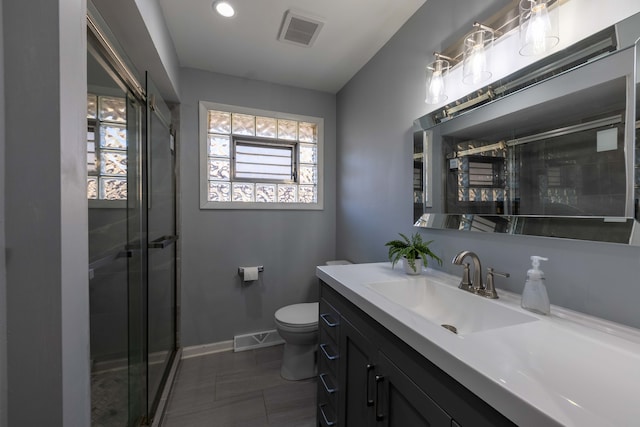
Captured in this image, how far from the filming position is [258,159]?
2518 mm

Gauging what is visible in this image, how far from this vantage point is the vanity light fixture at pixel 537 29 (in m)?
0.90

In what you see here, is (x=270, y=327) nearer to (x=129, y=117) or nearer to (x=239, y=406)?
(x=239, y=406)

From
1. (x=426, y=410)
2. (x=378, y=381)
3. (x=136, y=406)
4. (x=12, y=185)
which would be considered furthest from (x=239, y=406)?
(x=12, y=185)

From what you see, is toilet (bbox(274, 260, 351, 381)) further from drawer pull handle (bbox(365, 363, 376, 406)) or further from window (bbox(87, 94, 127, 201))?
window (bbox(87, 94, 127, 201))

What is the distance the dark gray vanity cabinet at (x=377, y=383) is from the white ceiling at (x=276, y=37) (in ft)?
5.45

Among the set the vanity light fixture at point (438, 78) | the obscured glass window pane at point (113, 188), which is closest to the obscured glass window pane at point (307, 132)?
the vanity light fixture at point (438, 78)

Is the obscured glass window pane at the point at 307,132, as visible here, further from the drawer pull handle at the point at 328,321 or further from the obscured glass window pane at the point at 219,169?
the drawer pull handle at the point at 328,321

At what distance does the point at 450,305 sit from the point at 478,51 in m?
1.12

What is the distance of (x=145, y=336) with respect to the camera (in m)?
1.46

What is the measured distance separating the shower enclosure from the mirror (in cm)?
153

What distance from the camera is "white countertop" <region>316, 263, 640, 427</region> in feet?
1.40

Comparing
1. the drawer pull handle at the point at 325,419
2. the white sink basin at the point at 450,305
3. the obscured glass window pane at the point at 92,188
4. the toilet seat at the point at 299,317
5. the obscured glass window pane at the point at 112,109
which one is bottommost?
the drawer pull handle at the point at 325,419

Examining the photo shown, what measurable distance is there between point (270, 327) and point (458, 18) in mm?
2629

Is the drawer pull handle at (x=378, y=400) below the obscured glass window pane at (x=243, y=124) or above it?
below
